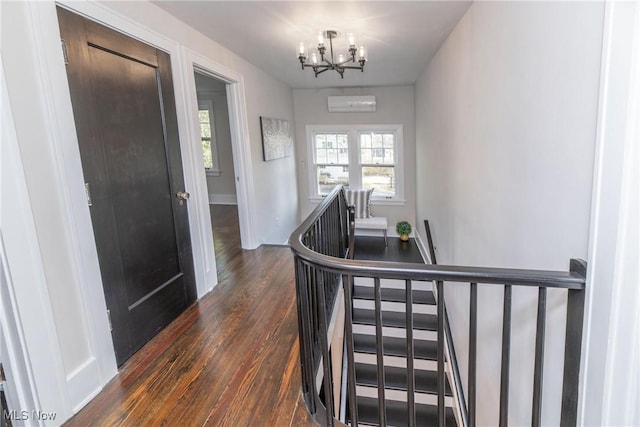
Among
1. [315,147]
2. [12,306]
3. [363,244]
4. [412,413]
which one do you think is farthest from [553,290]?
[315,147]

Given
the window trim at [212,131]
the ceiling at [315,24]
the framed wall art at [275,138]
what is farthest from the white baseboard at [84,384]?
the window trim at [212,131]

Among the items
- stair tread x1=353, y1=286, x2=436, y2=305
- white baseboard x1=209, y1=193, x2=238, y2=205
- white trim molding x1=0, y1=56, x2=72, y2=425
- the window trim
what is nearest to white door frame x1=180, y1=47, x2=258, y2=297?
white trim molding x1=0, y1=56, x2=72, y2=425

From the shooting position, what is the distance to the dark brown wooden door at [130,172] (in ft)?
5.90

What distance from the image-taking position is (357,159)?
21.4ft

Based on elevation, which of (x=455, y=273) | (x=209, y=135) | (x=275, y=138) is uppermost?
(x=209, y=135)

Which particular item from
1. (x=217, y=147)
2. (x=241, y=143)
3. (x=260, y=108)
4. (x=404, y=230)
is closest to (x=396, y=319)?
(x=404, y=230)

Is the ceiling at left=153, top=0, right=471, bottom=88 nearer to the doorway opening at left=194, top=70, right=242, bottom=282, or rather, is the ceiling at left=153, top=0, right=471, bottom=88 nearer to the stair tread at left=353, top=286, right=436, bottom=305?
the stair tread at left=353, top=286, right=436, bottom=305

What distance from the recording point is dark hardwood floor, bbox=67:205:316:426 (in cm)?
165

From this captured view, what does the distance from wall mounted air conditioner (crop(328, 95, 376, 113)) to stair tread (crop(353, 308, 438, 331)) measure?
3520 mm

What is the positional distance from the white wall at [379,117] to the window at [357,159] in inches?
4.1

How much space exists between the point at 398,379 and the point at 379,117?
4289 millimetres

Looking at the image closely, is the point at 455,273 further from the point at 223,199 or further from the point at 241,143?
the point at 223,199

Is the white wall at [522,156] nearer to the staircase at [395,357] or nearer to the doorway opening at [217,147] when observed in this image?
the staircase at [395,357]

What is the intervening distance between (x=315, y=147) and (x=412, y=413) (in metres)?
5.60
